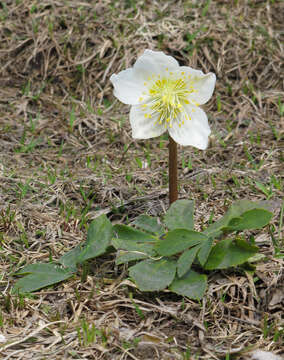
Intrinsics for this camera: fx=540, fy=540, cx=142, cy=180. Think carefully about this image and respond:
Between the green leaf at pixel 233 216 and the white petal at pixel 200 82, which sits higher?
the white petal at pixel 200 82

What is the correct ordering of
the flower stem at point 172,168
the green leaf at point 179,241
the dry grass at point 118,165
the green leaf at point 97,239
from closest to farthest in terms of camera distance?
the dry grass at point 118,165, the green leaf at point 179,241, the green leaf at point 97,239, the flower stem at point 172,168

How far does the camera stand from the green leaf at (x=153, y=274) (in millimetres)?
1876

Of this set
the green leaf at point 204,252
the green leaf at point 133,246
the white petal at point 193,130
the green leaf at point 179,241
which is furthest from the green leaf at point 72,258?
the white petal at point 193,130

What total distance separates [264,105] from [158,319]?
6.19 ft

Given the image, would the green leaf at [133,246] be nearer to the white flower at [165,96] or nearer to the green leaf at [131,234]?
the green leaf at [131,234]

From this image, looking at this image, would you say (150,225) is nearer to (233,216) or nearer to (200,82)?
(233,216)

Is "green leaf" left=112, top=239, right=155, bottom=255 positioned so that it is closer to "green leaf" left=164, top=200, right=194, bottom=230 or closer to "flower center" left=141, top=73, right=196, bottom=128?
"green leaf" left=164, top=200, right=194, bottom=230

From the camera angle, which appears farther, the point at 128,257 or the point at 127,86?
the point at 127,86

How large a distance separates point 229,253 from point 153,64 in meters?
0.78

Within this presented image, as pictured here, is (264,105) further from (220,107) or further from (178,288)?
(178,288)

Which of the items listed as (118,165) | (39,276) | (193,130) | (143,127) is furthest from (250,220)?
(118,165)

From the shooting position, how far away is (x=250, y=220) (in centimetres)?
195

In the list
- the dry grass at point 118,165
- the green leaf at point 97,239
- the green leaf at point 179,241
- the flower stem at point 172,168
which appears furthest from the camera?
the flower stem at point 172,168

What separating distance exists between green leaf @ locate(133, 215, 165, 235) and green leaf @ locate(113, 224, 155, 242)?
1.7 inches
